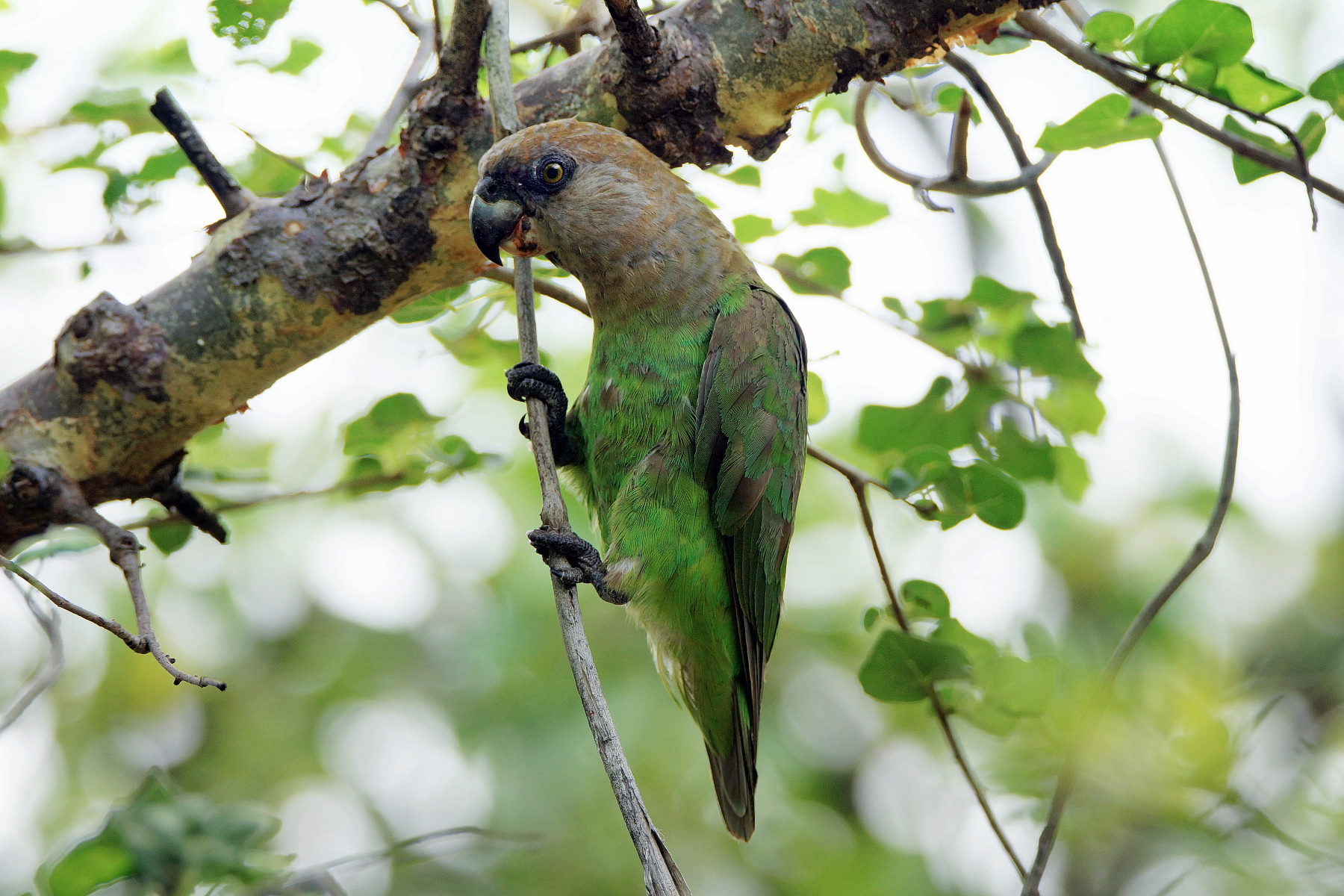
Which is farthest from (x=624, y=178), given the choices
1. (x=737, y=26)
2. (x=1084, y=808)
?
(x=1084, y=808)

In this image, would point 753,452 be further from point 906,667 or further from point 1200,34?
point 1200,34

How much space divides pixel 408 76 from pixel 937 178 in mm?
1464

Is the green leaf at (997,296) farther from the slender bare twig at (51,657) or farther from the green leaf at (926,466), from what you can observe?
the slender bare twig at (51,657)

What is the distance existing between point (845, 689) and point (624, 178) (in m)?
4.68

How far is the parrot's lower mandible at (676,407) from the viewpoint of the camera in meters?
2.77

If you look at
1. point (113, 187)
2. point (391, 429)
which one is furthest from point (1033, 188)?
point (113, 187)

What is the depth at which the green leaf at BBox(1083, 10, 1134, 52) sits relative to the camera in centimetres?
214

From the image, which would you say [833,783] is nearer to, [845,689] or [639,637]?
[845,689]

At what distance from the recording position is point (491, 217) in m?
2.42

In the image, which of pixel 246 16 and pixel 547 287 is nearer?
pixel 246 16

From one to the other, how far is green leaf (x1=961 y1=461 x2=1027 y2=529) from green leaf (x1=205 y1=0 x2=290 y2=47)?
2021 mm

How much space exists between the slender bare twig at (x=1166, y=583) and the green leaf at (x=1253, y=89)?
19cm

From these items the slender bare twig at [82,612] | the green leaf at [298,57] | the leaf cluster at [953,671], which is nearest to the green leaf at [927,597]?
the leaf cluster at [953,671]

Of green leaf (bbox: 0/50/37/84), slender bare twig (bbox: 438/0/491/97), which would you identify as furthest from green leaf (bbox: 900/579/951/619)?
green leaf (bbox: 0/50/37/84)
